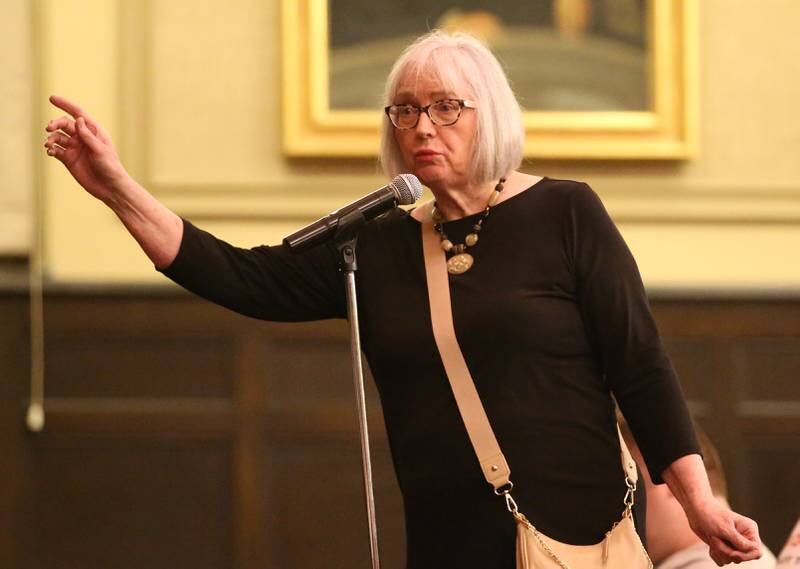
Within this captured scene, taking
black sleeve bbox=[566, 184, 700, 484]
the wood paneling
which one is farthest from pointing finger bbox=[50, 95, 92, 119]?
the wood paneling

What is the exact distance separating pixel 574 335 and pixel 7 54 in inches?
118

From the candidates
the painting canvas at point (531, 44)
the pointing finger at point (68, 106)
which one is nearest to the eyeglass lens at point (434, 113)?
the pointing finger at point (68, 106)

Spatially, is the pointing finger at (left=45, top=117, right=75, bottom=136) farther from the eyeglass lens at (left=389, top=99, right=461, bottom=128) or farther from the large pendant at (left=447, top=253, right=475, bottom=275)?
the large pendant at (left=447, top=253, right=475, bottom=275)

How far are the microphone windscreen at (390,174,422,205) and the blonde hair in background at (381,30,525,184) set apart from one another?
0.15 m

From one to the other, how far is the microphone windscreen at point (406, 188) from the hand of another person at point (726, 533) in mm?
695

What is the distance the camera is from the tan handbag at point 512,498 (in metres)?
2.15

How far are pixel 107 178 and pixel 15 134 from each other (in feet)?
8.13

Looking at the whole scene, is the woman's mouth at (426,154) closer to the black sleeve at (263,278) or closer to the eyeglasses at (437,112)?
the eyeglasses at (437,112)

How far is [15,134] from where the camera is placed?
4590 millimetres

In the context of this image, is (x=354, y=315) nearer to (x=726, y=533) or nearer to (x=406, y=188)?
(x=406, y=188)

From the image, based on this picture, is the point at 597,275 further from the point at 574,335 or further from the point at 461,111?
the point at 461,111

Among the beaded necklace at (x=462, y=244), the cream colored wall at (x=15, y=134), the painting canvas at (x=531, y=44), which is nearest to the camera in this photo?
the beaded necklace at (x=462, y=244)

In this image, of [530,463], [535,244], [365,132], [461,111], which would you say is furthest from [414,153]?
[365,132]

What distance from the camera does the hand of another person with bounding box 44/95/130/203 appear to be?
2254mm
